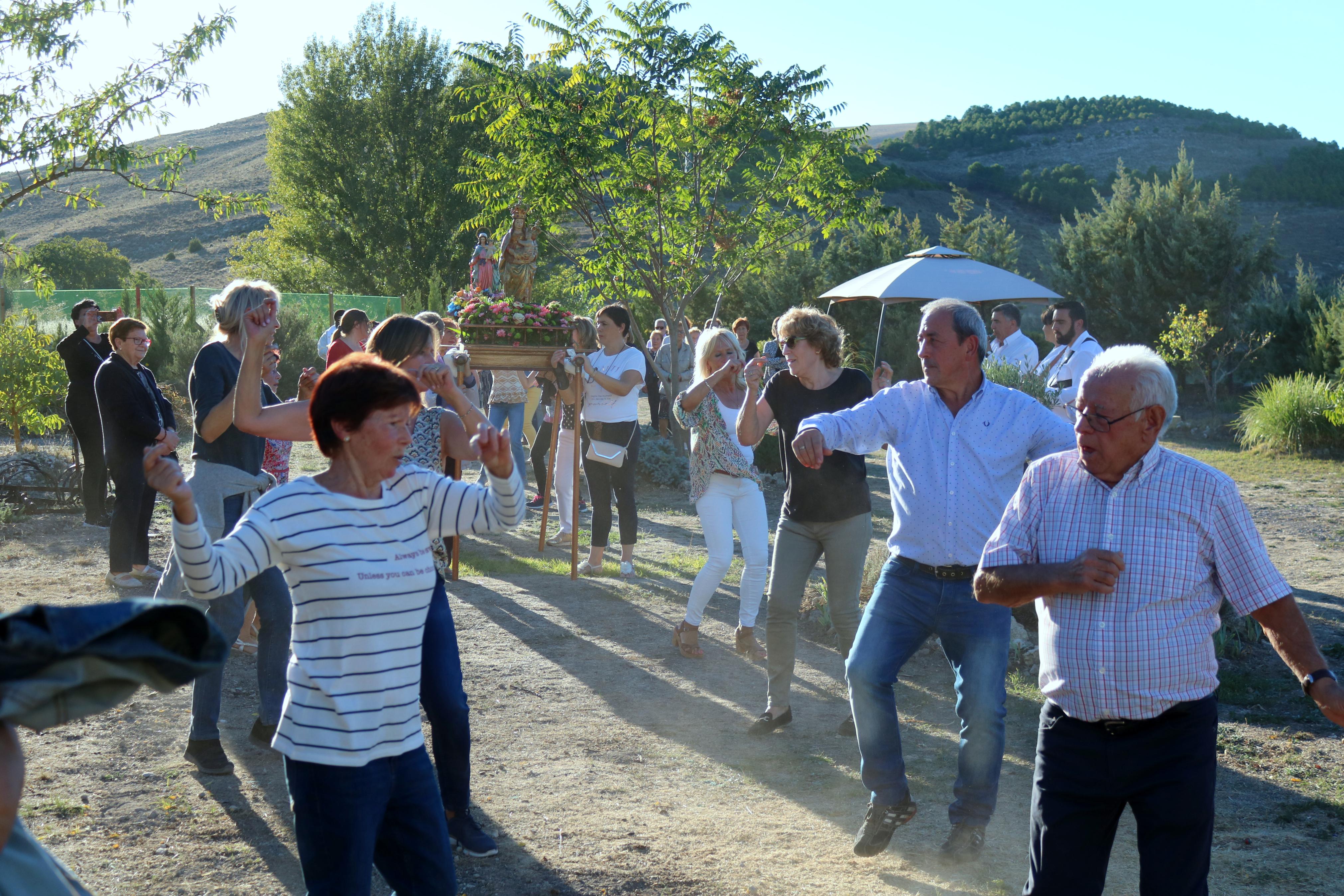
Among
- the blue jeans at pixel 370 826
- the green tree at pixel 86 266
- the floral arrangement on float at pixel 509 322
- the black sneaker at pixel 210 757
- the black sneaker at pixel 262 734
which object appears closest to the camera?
the blue jeans at pixel 370 826

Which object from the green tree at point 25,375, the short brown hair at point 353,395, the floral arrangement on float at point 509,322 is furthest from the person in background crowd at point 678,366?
the short brown hair at point 353,395

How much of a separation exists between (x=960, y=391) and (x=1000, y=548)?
1293 millimetres

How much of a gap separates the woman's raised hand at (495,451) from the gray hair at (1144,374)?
1542 mm

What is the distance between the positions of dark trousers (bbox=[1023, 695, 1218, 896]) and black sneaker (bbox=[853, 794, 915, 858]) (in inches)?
47.8

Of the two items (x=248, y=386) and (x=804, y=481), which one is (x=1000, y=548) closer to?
Answer: (x=804, y=481)

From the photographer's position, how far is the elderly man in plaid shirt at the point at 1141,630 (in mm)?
2791

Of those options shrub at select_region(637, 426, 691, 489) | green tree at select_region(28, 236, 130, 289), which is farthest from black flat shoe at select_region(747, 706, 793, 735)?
green tree at select_region(28, 236, 130, 289)

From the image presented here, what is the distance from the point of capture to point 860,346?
27.2 m

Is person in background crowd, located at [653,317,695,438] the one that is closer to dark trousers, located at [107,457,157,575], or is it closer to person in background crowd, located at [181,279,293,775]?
dark trousers, located at [107,457,157,575]

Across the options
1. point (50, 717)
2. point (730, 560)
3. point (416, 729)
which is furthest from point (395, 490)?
point (730, 560)

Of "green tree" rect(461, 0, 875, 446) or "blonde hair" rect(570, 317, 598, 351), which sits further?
"green tree" rect(461, 0, 875, 446)

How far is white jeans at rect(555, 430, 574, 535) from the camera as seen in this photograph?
980cm

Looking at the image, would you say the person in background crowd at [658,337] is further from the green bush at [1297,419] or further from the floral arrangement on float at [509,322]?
the floral arrangement on float at [509,322]

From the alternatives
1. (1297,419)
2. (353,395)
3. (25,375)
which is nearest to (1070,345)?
(353,395)
